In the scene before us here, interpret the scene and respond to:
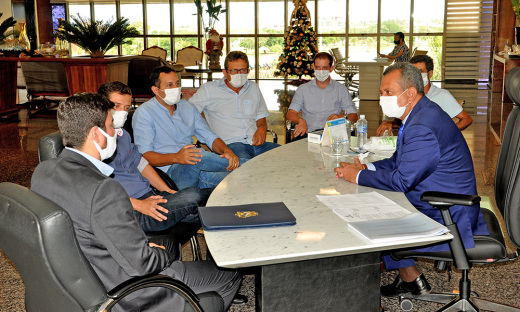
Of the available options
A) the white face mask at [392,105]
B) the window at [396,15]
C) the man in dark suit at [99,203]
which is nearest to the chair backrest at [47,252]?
the man in dark suit at [99,203]

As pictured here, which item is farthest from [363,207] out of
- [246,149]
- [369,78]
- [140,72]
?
[369,78]

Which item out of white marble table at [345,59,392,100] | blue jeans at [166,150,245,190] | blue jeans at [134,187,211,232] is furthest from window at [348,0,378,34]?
blue jeans at [134,187,211,232]

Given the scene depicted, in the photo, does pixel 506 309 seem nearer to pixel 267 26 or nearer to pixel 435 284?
pixel 435 284

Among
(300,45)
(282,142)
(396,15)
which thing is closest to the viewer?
(282,142)

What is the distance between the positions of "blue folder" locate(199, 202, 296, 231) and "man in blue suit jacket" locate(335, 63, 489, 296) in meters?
0.60

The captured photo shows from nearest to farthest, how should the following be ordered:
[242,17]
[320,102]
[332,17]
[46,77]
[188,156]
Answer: [188,156], [320,102], [46,77], [332,17], [242,17]

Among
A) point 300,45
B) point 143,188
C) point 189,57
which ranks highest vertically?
point 300,45

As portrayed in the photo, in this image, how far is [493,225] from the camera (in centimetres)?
276

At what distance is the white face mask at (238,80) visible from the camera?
4707mm

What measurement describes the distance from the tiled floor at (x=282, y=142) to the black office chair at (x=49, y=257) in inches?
57.4

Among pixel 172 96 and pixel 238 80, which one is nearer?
pixel 172 96

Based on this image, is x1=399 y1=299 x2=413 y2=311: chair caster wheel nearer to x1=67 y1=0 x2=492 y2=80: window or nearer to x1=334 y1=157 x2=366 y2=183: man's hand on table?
x1=334 y1=157 x2=366 y2=183: man's hand on table

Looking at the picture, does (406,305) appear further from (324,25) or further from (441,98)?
(324,25)

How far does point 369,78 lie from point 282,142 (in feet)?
18.1
